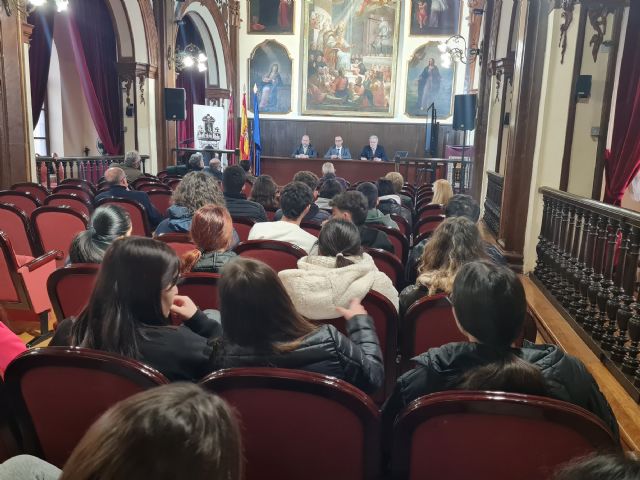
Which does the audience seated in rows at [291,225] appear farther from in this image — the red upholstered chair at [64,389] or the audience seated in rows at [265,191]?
the red upholstered chair at [64,389]

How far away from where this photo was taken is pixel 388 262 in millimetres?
2912

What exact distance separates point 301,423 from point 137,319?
0.63 meters

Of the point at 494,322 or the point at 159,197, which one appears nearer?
the point at 494,322

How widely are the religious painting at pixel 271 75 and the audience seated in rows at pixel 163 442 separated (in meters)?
14.1

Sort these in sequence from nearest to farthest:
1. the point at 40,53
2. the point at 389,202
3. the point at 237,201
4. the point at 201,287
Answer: the point at 201,287 < the point at 237,201 < the point at 389,202 < the point at 40,53

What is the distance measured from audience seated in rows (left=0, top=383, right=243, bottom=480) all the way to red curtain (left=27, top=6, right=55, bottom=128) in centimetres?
986

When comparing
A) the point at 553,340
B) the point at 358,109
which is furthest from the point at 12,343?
the point at 358,109

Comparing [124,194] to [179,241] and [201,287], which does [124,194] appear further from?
[201,287]

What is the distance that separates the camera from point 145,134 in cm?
998

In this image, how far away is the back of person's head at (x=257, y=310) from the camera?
1450 millimetres

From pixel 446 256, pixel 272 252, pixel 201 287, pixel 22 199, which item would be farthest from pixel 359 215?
pixel 22 199

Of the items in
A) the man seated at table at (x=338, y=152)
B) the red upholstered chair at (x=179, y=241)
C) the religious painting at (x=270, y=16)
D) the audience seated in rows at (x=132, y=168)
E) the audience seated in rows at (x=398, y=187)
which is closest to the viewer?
the red upholstered chair at (x=179, y=241)

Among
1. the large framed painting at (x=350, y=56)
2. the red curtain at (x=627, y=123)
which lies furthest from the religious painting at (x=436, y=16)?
the red curtain at (x=627, y=123)

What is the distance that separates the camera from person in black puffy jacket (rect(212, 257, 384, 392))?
1453 mm
